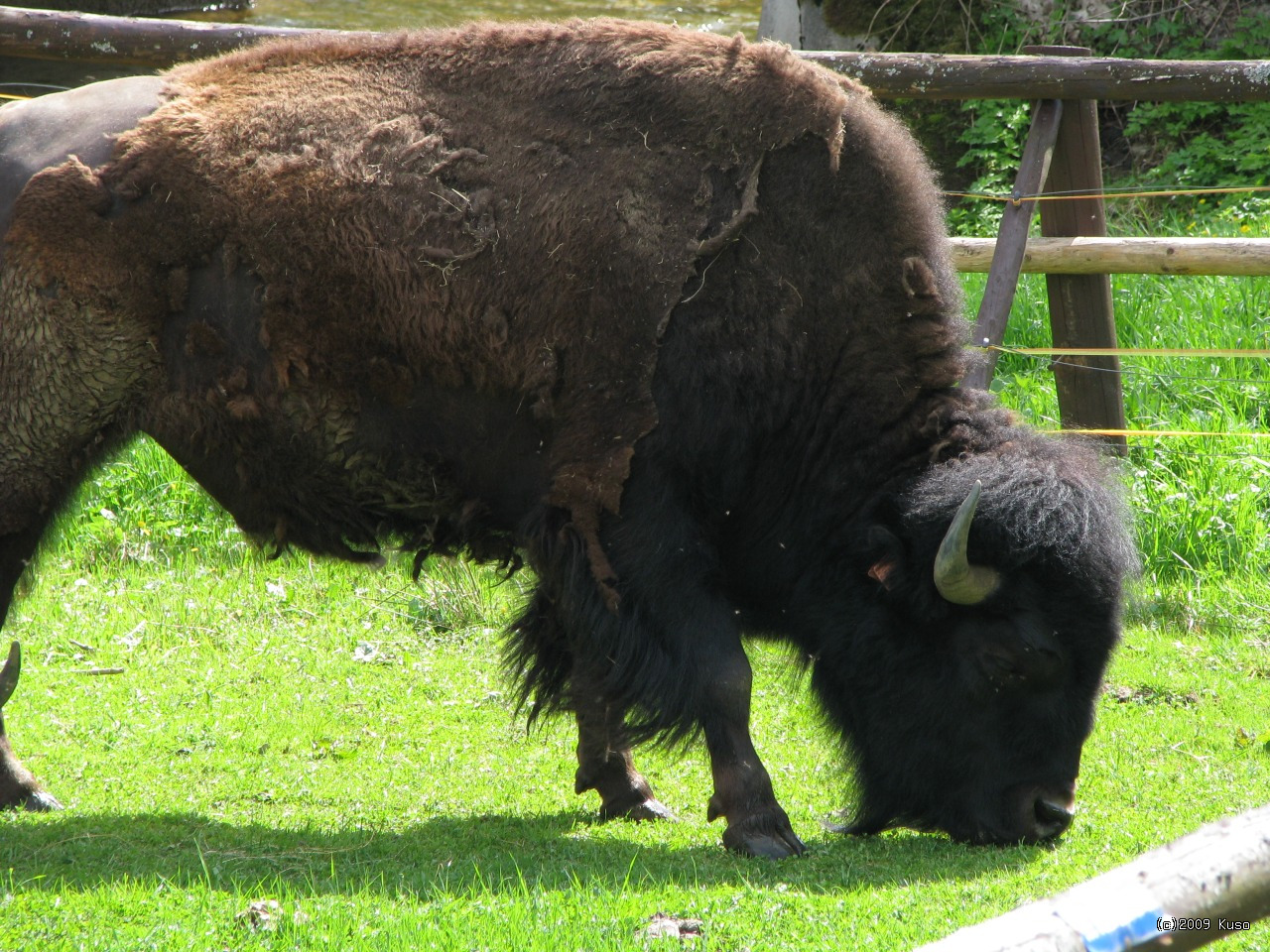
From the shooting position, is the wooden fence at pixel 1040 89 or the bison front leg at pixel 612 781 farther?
the wooden fence at pixel 1040 89

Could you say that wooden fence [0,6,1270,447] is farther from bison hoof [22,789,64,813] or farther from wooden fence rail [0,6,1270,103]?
bison hoof [22,789,64,813]

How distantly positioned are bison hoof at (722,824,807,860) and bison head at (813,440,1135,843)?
0.42 meters

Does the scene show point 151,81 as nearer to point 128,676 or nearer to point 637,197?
point 637,197

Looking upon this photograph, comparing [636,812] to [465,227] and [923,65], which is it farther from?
[923,65]

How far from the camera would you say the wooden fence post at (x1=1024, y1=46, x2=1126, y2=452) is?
6.91m

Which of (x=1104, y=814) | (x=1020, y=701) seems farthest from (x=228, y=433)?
(x=1104, y=814)

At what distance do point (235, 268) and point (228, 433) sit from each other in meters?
0.55

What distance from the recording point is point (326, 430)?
4.29m

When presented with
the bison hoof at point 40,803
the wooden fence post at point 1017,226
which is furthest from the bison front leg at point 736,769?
the wooden fence post at point 1017,226

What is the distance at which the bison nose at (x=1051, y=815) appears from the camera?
4.00 m

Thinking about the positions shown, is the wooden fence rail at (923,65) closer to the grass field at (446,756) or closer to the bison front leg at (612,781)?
the grass field at (446,756)

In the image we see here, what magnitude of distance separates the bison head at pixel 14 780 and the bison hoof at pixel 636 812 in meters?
1.88

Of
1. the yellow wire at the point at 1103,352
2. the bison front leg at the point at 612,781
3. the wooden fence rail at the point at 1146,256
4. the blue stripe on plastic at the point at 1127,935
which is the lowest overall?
the bison front leg at the point at 612,781

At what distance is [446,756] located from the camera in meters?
5.09
